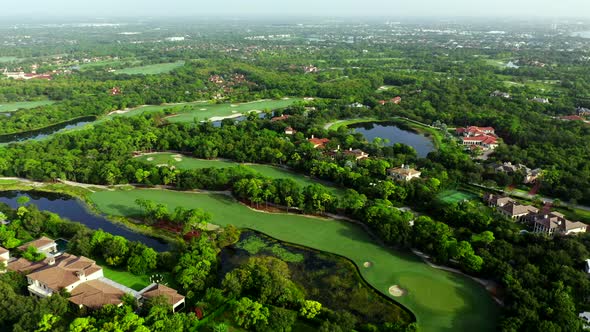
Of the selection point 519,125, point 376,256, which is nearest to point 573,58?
point 519,125

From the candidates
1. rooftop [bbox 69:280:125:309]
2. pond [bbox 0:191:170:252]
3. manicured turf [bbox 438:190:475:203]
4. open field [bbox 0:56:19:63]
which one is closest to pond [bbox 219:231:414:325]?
pond [bbox 0:191:170:252]

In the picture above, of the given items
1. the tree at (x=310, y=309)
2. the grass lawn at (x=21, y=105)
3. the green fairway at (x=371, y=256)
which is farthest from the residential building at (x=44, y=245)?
the grass lawn at (x=21, y=105)

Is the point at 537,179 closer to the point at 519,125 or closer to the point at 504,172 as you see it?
the point at 504,172

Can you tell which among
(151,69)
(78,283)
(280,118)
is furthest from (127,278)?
(151,69)

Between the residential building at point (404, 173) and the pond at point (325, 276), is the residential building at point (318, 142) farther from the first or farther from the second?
the pond at point (325, 276)

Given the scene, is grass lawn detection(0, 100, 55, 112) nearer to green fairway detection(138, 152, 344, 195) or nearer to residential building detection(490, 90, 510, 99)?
green fairway detection(138, 152, 344, 195)

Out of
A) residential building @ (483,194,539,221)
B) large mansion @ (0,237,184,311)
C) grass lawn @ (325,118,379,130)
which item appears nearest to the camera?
large mansion @ (0,237,184,311)
